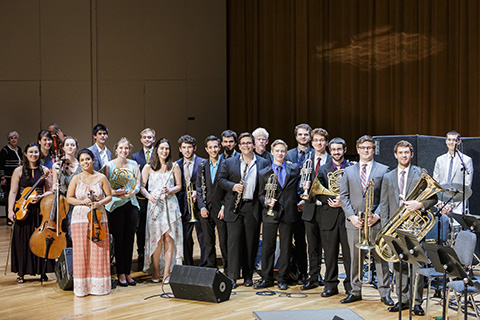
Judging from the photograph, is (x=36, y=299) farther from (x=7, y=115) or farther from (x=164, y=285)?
(x=7, y=115)

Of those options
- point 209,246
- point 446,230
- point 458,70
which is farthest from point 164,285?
point 458,70

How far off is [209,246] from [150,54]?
19.2 feet

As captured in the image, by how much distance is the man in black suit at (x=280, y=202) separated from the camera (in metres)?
5.90

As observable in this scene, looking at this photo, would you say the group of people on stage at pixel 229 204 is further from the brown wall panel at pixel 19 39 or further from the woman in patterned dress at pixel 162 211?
the brown wall panel at pixel 19 39

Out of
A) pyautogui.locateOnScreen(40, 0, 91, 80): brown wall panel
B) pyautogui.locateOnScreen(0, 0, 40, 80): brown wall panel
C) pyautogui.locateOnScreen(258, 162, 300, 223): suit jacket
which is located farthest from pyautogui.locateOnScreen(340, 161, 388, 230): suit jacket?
pyautogui.locateOnScreen(0, 0, 40, 80): brown wall panel

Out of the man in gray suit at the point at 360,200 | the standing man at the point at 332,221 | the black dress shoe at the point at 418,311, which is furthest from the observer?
the standing man at the point at 332,221

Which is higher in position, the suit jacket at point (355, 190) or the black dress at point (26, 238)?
the suit jacket at point (355, 190)

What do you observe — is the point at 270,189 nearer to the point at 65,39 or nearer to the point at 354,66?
the point at 354,66

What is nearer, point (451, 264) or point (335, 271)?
point (451, 264)

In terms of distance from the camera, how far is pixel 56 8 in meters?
11.0

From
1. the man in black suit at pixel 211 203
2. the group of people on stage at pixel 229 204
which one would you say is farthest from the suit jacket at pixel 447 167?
the man in black suit at pixel 211 203

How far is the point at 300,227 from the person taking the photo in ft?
20.0

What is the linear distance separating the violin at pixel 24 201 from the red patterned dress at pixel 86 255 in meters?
0.68

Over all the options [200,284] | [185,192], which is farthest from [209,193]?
[200,284]
